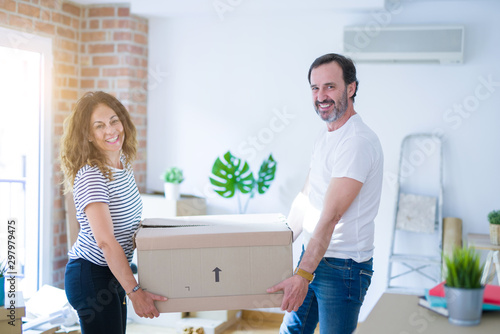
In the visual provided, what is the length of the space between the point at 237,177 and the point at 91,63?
145 centimetres

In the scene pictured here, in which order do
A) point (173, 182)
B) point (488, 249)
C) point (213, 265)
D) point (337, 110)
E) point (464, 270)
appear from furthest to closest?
point (173, 182), point (488, 249), point (337, 110), point (213, 265), point (464, 270)

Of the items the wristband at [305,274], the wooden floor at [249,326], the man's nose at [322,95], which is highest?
the man's nose at [322,95]

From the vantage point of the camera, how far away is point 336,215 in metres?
1.93

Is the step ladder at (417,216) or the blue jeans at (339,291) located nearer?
the blue jeans at (339,291)

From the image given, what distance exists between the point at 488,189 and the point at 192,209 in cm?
205

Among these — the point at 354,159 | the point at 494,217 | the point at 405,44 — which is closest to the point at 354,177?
the point at 354,159

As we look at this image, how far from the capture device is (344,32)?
3.98 metres

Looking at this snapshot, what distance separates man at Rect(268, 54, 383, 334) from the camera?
1916 millimetres

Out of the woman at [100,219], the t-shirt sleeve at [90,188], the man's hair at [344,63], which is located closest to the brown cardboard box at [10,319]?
the woman at [100,219]

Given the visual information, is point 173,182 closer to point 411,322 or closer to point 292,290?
point 292,290

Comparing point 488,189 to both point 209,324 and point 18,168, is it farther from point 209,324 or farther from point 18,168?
point 18,168

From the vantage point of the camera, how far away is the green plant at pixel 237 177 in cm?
400

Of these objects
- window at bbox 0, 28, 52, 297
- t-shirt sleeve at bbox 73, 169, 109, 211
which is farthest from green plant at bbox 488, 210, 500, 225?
window at bbox 0, 28, 52, 297

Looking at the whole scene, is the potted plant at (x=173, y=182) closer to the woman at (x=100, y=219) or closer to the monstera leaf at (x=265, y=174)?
the monstera leaf at (x=265, y=174)
